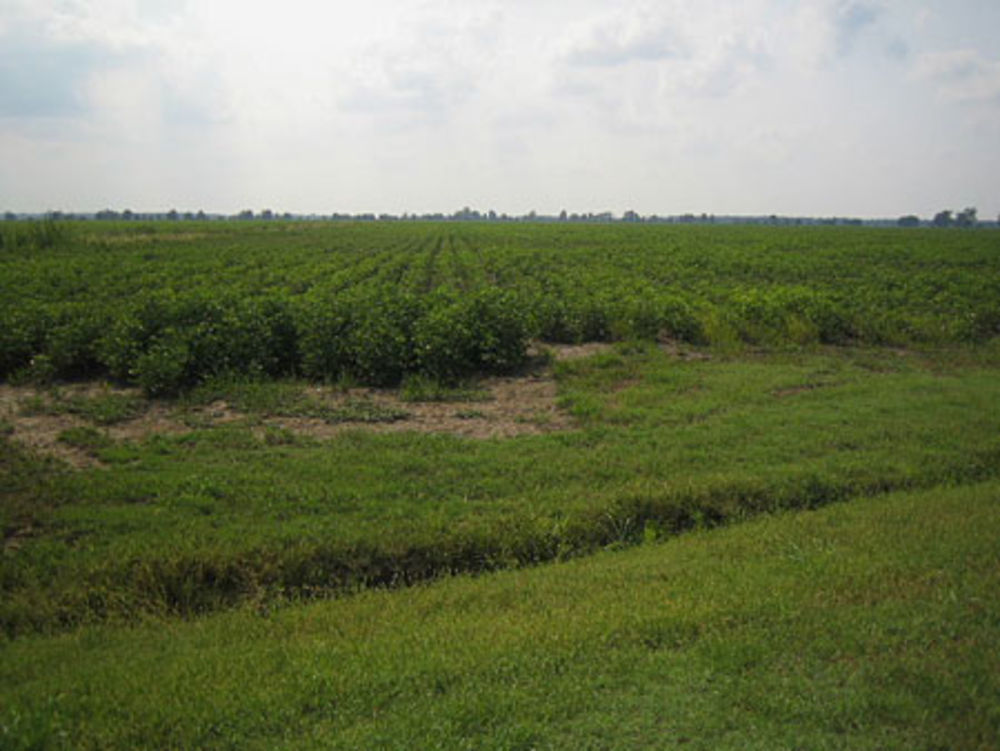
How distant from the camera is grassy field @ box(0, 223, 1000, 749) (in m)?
3.95

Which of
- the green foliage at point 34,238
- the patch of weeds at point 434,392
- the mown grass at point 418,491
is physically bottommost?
the mown grass at point 418,491

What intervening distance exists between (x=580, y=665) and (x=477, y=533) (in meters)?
2.67

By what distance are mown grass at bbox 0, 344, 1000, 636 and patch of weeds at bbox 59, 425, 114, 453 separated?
41 mm

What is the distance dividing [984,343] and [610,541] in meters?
16.4

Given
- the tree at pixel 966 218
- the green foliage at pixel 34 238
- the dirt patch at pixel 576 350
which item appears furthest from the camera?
the tree at pixel 966 218

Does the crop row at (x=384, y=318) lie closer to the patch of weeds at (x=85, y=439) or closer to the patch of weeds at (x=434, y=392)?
the patch of weeds at (x=434, y=392)

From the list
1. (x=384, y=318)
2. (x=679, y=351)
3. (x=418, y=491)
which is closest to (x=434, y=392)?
(x=384, y=318)

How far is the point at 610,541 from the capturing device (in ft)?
23.6

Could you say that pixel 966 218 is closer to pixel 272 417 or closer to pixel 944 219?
pixel 944 219

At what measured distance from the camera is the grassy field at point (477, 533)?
3953mm

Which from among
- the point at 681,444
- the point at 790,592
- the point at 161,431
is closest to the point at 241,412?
the point at 161,431

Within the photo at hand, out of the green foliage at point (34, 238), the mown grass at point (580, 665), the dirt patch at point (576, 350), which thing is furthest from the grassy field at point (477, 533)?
the green foliage at point (34, 238)

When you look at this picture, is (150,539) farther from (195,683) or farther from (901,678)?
(901,678)

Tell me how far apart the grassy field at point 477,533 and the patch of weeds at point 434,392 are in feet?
0.33
